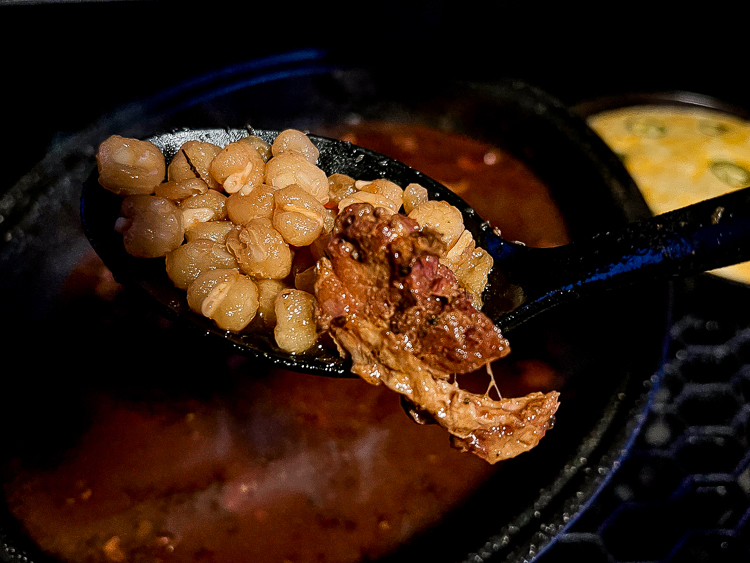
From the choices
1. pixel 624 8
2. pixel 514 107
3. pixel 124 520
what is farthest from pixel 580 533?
pixel 624 8

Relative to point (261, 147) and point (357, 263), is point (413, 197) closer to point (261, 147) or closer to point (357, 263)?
point (357, 263)

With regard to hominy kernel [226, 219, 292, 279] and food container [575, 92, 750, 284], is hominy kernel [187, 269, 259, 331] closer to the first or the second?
hominy kernel [226, 219, 292, 279]

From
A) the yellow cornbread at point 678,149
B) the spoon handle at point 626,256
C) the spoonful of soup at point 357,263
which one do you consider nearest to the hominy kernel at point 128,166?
the spoonful of soup at point 357,263

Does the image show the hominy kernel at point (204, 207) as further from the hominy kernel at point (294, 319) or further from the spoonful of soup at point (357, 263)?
the hominy kernel at point (294, 319)

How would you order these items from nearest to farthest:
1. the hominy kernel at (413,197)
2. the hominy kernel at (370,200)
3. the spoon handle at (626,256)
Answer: the spoon handle at (626,256) → the hominy kernel at (370,200) → the hominy kernel at (413,197)

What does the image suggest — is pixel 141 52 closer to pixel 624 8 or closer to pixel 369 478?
pixel 369 478

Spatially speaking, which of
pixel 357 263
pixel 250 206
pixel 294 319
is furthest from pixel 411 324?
pixel 250 206
